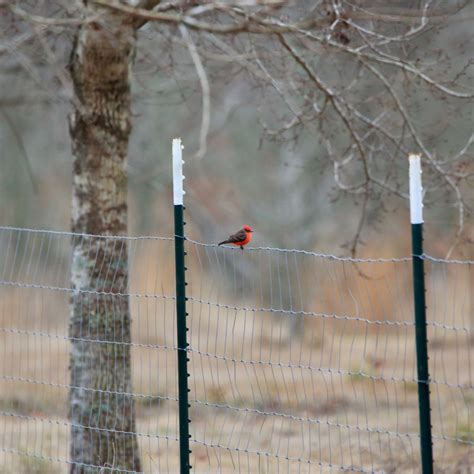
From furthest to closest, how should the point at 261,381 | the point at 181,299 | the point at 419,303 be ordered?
the point at 261,381 < the point at 181,299 < the point at 419,303

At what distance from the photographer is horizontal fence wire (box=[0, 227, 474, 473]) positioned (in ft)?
18.9

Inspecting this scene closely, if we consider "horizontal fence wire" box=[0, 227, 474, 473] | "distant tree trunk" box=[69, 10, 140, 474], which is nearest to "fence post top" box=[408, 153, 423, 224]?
"horizontal fence wire" box=[0, 227, 474, 473]

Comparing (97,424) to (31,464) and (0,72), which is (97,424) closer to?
(31,464)

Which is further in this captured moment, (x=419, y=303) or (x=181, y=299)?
(x=181, y=299)

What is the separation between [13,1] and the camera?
21.4ft

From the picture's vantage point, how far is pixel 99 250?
7.77 metres

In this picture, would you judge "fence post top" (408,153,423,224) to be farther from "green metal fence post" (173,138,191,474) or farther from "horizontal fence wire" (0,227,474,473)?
"green metal fence post" (173,138,191,474)

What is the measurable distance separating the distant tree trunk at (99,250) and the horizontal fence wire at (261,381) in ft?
0.15

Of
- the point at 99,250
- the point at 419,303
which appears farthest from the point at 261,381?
the point at 419,303

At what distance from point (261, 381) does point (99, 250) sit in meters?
6.74

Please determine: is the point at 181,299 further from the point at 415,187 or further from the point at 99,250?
the point at 99,250

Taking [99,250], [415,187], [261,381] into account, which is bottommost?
[261,381]

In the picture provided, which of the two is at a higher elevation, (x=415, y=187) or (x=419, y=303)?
(x=415, y=187)

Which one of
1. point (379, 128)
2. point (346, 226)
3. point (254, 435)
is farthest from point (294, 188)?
point (379, 128)
